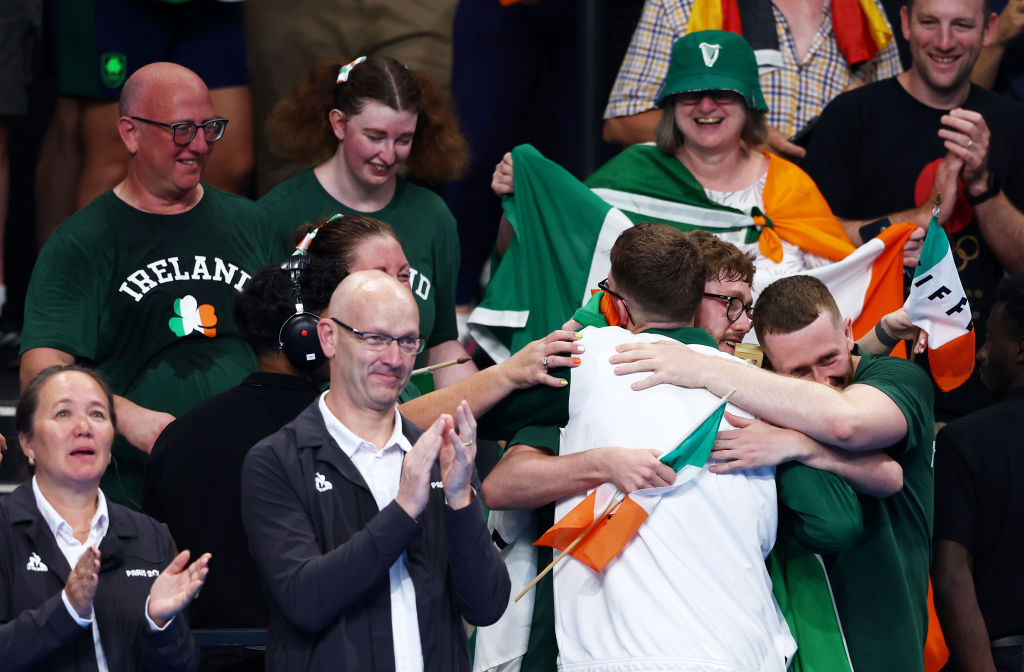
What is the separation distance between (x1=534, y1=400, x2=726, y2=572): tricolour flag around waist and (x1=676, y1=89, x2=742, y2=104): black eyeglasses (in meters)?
2.32

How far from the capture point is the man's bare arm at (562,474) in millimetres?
3195

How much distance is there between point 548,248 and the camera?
4941 mm

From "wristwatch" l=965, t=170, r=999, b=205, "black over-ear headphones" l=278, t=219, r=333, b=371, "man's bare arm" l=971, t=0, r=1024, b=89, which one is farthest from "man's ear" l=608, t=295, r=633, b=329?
"man's bare arm" l=971, t=0, r=1024, b=89

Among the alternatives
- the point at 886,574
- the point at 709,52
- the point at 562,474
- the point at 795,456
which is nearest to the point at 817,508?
the point at 795,456

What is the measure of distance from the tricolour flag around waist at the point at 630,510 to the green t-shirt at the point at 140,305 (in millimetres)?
1570

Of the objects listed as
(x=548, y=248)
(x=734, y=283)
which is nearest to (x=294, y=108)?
(x=548, y=248)

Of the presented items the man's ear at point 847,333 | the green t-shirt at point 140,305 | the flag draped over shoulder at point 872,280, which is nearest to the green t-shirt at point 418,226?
the green t-shirt at point 140,305

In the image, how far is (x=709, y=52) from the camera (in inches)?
209

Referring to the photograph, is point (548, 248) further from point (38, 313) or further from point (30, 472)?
point (30, 472)

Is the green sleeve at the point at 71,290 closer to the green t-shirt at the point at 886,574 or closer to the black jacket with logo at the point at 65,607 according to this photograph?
the black jacket with logo at the point at 65,607

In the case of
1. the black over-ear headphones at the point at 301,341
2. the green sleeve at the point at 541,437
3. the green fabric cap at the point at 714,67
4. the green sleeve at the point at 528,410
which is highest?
the green fabric cap at the point at 714,67

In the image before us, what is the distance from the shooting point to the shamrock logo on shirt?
4.46 meters

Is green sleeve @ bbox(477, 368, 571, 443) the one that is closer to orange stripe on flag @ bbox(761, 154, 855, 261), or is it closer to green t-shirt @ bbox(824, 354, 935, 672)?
green t-shirt @ bbox(824, 354, 935, 672)

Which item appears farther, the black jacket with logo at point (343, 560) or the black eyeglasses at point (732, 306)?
the black eyeglasses at point (732, 306)
